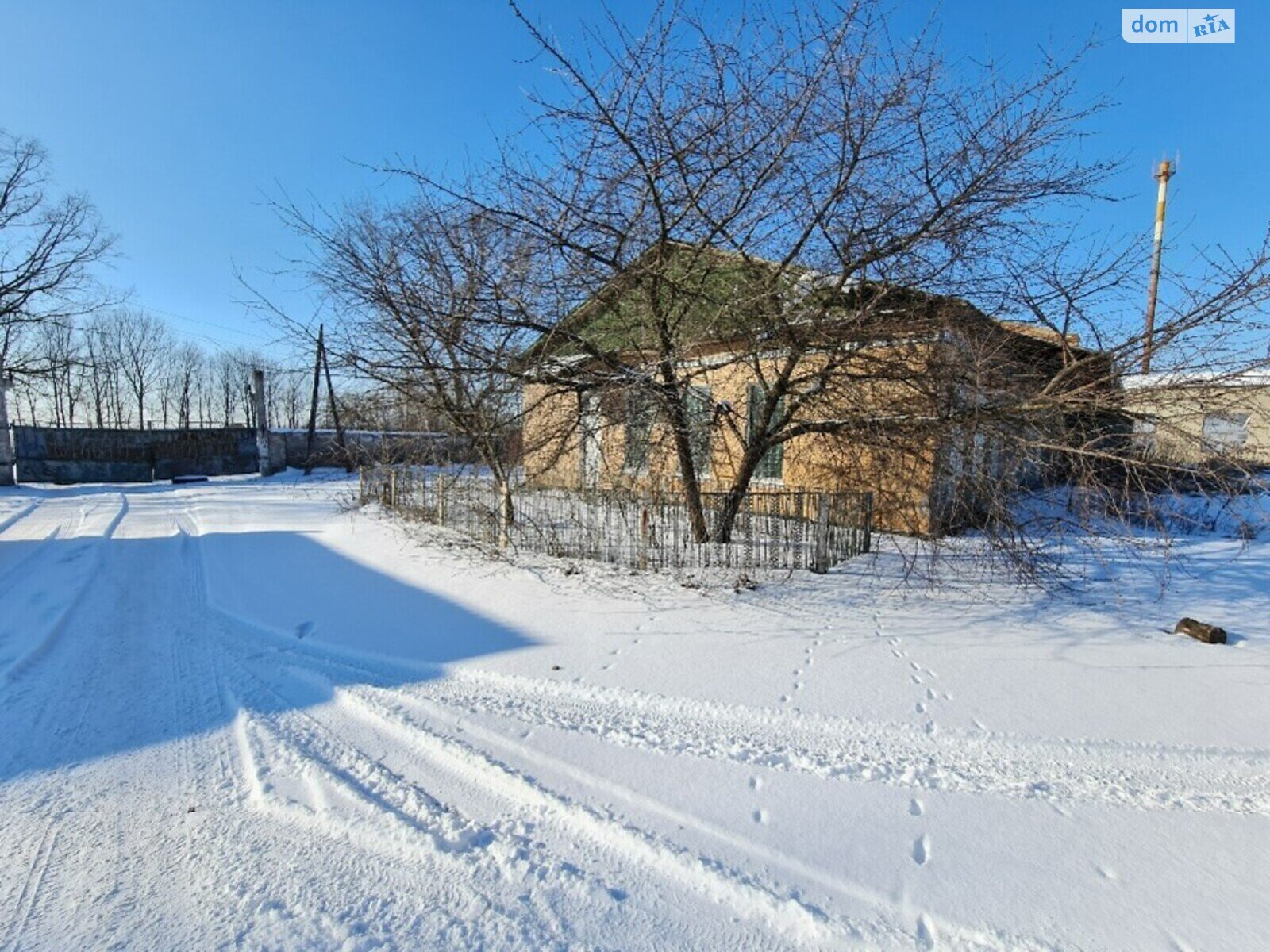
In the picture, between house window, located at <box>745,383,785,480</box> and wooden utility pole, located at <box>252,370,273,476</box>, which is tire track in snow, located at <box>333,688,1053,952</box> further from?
wooden utility pole, located at <box>252,370,273,476</box>

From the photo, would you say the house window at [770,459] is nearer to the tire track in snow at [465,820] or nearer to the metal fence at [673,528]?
the metal fence at [673,528]

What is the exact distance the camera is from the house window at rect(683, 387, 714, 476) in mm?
6078

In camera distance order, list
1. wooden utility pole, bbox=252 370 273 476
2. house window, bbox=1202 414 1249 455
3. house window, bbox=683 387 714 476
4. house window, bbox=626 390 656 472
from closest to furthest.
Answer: house window, bbox=1202 414 1249 455, house window, bbox=626 390 656 472, house window, bbox=683 387 714 476, wooden utility pole, bbox=252 370 273 476

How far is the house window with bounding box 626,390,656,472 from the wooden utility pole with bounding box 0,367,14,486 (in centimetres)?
1980

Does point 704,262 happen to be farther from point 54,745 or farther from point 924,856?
point 54,745

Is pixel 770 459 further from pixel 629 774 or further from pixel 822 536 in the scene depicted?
pixel 629 774

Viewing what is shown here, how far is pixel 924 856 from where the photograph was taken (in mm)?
2117

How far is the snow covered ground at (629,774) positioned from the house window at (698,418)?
1.94m

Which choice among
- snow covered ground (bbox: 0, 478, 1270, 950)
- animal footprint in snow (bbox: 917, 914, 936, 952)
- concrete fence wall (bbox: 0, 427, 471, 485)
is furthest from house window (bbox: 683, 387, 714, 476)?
concrete fence wall (bbox: 0, 427, 471, 485)

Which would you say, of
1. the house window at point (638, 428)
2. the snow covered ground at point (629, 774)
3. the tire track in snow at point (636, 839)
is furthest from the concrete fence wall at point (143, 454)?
the tire track in snow at point (636, 839)

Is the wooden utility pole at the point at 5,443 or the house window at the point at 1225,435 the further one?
the wooden utility pole at the point at 5,443

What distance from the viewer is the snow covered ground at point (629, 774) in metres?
1.87

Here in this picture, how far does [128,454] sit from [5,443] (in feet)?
10.7

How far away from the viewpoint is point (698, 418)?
6.34 m
